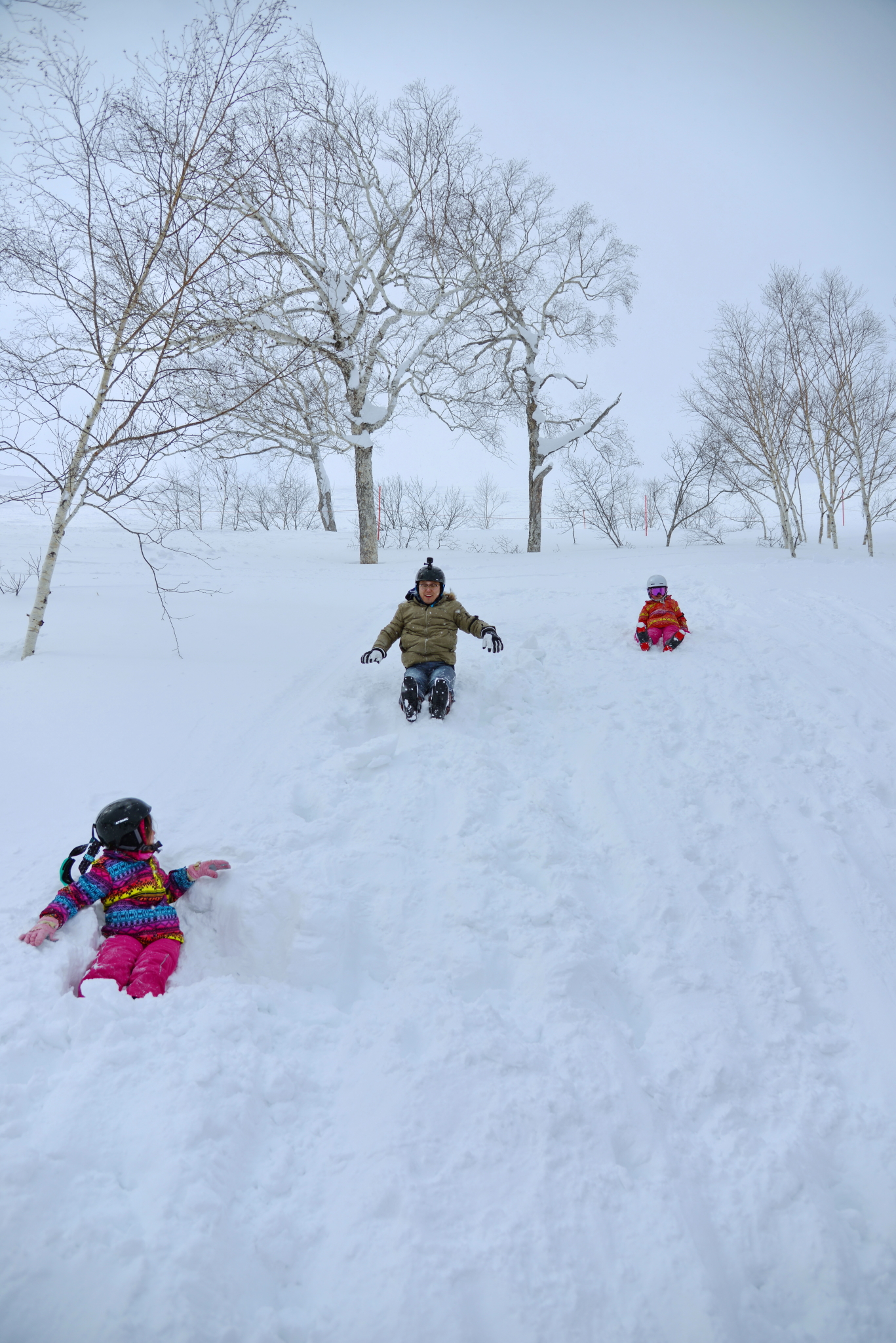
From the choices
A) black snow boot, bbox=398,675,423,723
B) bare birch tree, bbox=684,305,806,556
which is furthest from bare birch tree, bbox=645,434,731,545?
black snow boot, bbox=398,675,423,723

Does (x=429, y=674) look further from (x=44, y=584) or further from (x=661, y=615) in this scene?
(x=44, y=584)

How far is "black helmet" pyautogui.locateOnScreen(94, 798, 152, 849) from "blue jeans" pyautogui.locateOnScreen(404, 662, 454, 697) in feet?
7.87

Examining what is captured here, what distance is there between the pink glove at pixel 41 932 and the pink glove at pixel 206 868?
0.59m

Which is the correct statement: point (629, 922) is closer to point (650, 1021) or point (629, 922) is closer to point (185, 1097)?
point (650, 1021)

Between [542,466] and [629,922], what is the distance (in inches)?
608

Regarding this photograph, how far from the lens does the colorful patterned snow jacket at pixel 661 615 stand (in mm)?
6492

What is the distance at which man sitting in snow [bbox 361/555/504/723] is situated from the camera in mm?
5196

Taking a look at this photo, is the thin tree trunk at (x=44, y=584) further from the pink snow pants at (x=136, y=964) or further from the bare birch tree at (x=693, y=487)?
the bare birch tree at (x=693, y=487)

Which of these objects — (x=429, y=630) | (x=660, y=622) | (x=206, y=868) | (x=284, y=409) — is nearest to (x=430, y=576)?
(x=429, y=630)

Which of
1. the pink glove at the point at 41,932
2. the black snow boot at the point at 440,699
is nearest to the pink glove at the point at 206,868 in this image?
the pink glove at the point at 41,932

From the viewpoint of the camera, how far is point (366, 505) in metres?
13.8

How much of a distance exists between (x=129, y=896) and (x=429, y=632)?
3153mm

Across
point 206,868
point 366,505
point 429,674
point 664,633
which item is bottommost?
point 206,868

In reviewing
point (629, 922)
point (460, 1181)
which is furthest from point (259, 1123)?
point (629, 922)
